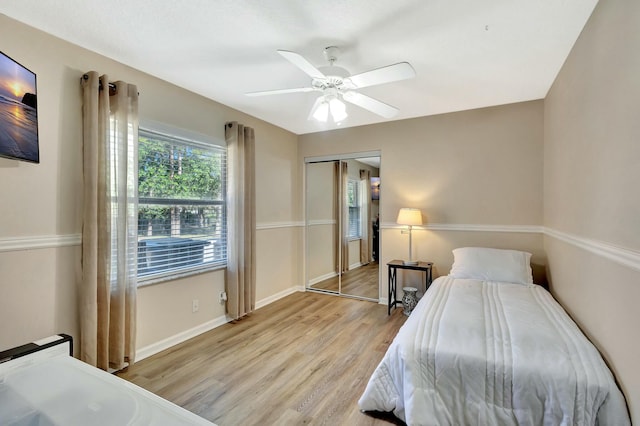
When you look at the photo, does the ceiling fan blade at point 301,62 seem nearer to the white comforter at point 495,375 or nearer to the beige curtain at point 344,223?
the white comforter at point 495,375

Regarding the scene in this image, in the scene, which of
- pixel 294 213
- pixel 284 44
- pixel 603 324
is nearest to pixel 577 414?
pixel 603 324

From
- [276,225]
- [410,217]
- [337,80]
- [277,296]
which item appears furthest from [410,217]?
[277,296]

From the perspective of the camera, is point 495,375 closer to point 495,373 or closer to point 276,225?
point 495,373

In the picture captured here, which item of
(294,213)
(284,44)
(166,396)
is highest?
(284,44)

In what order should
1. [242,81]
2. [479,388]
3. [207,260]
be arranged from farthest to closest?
[207,260]
[242,81]
[479,388]

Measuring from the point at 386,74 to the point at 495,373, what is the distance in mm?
1841

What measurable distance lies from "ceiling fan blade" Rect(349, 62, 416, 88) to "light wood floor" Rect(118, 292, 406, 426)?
217cm

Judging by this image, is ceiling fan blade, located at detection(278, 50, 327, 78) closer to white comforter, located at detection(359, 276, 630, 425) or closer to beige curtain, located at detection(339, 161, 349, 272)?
white comforter, located at detection(359, 276, 630, 425)

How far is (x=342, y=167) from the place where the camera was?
4.54 metres

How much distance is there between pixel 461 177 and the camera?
145 inches

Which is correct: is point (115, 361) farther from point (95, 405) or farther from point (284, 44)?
point (284, 44)

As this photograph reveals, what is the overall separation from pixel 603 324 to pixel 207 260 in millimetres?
3272

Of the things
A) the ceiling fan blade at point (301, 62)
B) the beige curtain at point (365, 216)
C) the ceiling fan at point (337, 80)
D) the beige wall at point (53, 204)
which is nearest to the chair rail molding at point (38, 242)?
the beige wall at point (53, 204)

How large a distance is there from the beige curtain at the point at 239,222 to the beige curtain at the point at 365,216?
1.69 m
